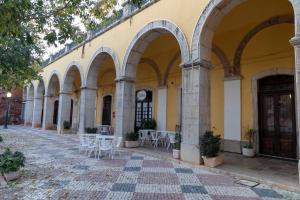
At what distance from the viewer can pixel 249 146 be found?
8.01 metres

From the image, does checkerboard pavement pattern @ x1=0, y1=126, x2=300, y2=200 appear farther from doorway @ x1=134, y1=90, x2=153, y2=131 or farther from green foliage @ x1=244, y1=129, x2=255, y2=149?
doorway @ x1=134, y1=90, x2=153, y2=131

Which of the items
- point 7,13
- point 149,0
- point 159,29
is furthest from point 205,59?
point 7,13

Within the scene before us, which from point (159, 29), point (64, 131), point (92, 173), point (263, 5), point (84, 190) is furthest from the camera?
point (64, 131)

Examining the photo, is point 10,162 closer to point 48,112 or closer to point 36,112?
point 48,112

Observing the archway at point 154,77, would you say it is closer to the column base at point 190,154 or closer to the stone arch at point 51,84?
the column base at point 190,154

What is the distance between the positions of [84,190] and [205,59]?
4.69 metres

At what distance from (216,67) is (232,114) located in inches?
A: 79.8

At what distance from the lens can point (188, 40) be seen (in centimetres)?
706

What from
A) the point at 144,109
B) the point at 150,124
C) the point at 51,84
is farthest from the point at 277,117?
the point at 51,84

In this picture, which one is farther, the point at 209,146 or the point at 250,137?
the point at 250,137

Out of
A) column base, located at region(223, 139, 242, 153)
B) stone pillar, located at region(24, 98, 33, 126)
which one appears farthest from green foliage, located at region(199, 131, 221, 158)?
stone pillar, located at region(24, 98, 33, 126)

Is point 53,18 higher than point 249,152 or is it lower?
higher

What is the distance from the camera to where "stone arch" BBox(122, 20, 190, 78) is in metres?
7.17

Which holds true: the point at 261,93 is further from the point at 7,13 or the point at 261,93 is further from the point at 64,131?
the point at 64,131
